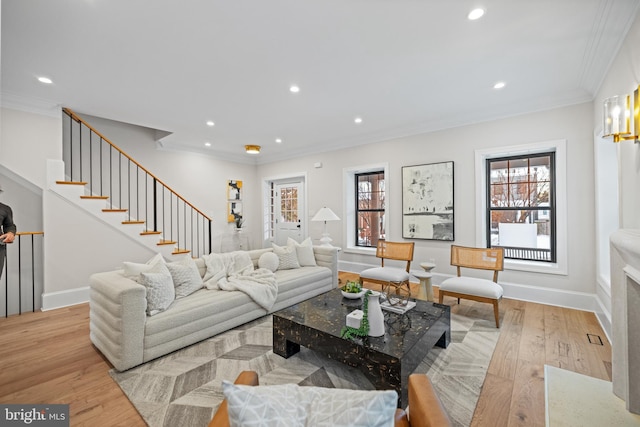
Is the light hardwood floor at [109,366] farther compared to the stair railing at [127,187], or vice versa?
the stair railing at [127,187]

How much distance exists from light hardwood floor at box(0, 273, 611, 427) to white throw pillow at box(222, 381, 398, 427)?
4.88 ft

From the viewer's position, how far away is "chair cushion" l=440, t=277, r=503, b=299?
3062mm

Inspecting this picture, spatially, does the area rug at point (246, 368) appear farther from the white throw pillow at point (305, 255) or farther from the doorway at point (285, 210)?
the doorway at point (285, 210)

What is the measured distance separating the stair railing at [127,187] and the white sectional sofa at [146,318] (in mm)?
2211

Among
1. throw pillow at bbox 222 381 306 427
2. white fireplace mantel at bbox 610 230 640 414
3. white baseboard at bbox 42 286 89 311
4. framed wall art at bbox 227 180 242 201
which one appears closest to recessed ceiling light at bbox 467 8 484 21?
white fireplace mantel at bbox 610 230 640 414

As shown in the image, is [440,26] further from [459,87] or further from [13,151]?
[13,151]

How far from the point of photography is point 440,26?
223 cm

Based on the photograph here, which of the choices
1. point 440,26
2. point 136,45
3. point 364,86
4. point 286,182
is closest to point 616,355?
point 440,26

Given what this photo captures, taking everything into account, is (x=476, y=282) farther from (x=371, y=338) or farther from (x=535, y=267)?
(x=371, y=338)

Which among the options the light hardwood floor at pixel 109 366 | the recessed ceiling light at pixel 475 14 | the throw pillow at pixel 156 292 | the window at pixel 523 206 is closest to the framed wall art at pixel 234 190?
the light hardwood floor at pixel 109 366

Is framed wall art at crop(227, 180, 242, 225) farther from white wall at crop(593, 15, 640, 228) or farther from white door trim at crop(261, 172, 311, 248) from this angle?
white wall at crop(593, 15, 640, 228)

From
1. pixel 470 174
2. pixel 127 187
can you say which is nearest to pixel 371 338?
pixel 470 174

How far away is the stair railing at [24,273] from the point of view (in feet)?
12.1

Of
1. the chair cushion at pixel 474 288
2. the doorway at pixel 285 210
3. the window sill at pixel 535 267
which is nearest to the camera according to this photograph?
the chair cushion at pixel 474 288
